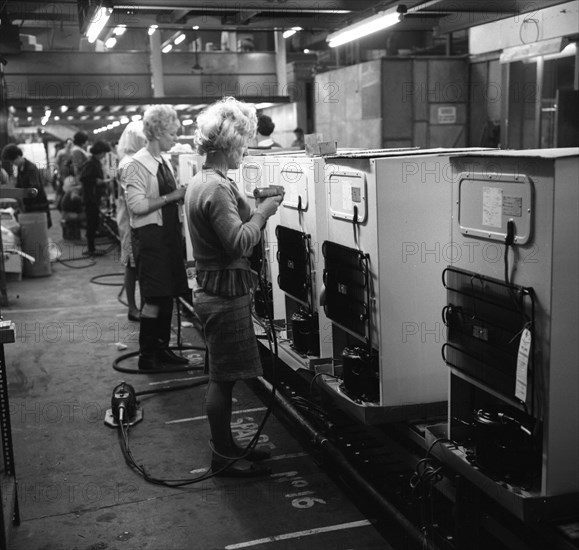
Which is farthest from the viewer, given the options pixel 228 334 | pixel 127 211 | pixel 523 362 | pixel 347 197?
pixel 127 211

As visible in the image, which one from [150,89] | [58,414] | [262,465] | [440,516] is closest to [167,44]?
[150,89]

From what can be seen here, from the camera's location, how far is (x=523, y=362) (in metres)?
2.11

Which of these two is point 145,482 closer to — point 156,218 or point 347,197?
point 347,197

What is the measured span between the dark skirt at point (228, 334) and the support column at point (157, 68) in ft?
31.1

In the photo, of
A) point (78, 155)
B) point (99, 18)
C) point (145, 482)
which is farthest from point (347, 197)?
point (78, 155)

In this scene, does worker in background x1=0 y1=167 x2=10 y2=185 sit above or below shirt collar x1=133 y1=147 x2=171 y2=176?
below

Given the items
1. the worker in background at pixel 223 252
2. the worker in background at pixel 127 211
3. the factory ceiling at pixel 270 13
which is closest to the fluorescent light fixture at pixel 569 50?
the factory ceiling at pixel 270 13

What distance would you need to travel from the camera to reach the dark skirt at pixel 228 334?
332 centimetres

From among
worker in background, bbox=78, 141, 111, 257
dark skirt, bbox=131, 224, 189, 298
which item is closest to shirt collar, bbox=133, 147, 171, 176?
dark skirt, bbox=131, 224, 189, 298

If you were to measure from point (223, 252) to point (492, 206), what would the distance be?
1358mm

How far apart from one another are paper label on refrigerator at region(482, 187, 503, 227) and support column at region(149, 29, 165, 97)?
1052 cm

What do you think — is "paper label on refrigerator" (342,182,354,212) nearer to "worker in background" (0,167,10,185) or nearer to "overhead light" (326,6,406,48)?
"overhead light" (326,6,406,48)

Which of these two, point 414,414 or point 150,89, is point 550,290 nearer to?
point 414,414

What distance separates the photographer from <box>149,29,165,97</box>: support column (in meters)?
12.0
